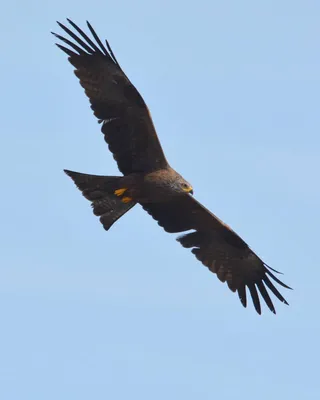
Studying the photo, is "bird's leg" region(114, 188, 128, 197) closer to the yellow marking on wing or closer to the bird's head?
the yellow marking on wing

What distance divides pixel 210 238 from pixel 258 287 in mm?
1009

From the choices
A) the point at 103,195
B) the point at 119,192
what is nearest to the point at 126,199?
the point at 119,192

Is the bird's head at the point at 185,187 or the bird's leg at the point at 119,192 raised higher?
the bird's head at the point at 185,187

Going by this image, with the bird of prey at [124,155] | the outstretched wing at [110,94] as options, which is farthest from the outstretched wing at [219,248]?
the outstretched wing at [110,94]

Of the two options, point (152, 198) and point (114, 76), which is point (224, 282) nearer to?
point (152, 198)

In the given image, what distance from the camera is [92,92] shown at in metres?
17.0

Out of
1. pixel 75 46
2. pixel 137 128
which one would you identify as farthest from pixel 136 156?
pixel 75 46

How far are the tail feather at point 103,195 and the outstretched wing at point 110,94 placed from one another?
2.22 ft

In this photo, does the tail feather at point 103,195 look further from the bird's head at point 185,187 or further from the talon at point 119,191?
the bird's head at point 185,187

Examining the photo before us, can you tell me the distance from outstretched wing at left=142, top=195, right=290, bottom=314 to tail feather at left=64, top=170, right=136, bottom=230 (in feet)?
3.06

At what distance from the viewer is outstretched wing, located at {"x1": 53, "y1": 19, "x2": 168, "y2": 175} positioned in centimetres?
1689

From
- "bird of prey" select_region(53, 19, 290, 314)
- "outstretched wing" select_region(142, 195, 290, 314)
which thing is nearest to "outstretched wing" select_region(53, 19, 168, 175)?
"bird of prey" select_region(53, 19, 290, 314)

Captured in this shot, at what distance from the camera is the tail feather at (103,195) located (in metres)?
17.5

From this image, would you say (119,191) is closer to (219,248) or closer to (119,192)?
(119,192)
